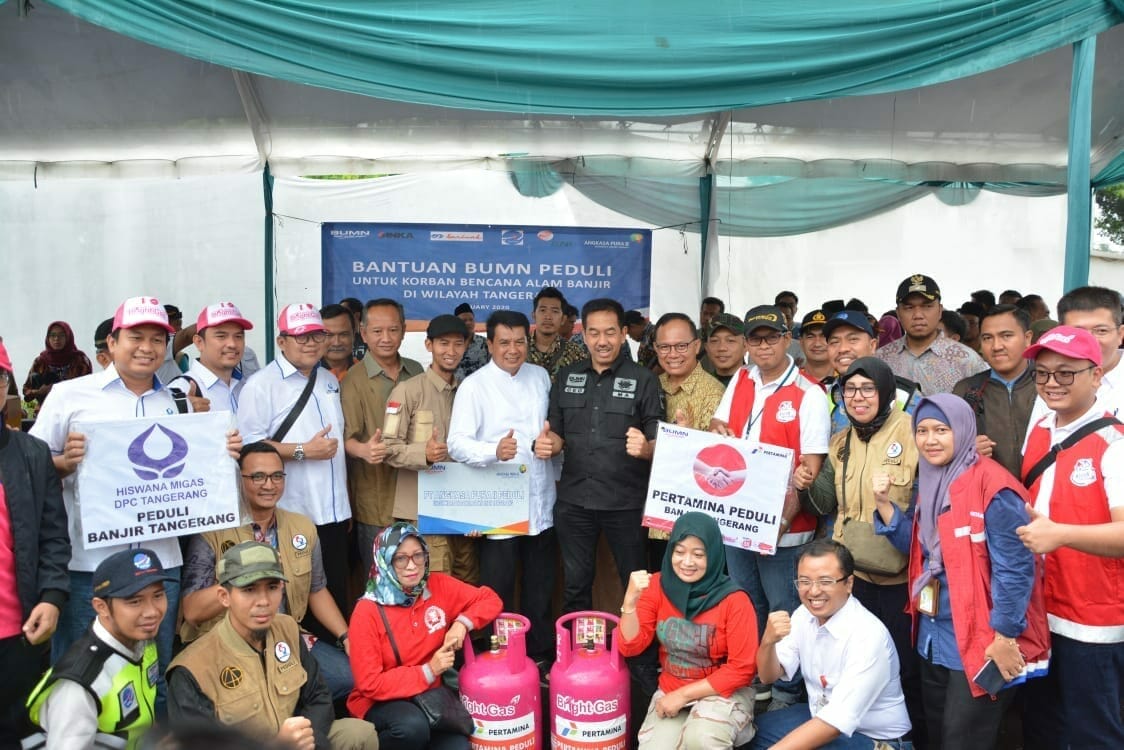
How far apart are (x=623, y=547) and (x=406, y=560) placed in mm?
1360

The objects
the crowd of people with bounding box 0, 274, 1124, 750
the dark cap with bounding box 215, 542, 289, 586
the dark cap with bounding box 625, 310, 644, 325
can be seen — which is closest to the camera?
the crowd of people with bounding box 0, 274, 1124, 750

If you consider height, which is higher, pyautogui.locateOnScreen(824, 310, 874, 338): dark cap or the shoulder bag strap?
pyautogui.locateOnScreen(824, 310, 874, 338): dark cap

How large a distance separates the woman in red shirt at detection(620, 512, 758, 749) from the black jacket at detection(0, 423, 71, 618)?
2456mm

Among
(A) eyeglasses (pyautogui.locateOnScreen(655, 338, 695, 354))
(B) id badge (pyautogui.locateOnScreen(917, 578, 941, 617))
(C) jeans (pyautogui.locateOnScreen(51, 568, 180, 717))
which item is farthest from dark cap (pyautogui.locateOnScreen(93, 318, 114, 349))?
(B) id badge (pyautogui.locateOnScreen(917, 578, 941, 617))

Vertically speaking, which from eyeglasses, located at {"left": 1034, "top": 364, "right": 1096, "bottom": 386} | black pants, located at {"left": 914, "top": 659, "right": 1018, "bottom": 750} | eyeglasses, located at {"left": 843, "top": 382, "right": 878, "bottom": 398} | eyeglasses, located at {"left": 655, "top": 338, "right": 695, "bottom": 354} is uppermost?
eyeglasses, located at {"left": 655, "top": 338, "right": 695, "bottom": 354}

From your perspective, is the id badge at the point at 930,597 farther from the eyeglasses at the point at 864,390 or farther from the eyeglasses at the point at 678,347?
the eyeglasses at the point at 678,347

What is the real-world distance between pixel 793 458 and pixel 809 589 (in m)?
0.99

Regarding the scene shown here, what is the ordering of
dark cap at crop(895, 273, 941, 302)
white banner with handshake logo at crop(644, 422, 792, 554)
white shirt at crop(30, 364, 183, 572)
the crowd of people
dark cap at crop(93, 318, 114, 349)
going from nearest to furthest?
the crowd of people → white shirt at crop(30, 364, 183, 572) → white banner with handshake logo at crop(644, 422, 792, 554) → dark cap at crop(895, 273, 941, 302) → dark cap at crop(93, 318, 114, 349)

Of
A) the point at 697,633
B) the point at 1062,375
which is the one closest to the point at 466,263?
the point at 697,633

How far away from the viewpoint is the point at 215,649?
377 cm

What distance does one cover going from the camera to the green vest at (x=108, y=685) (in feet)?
11.2

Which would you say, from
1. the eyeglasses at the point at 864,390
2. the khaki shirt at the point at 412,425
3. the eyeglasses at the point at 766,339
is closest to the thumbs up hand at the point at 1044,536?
the eyeglasses at the point at 864,390

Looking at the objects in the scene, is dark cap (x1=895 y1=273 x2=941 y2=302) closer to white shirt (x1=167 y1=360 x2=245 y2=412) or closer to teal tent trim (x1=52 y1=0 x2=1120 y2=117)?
teal tent trim (x1=52 y1=0 x2=1120 y2=117)

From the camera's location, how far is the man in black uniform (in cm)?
516
